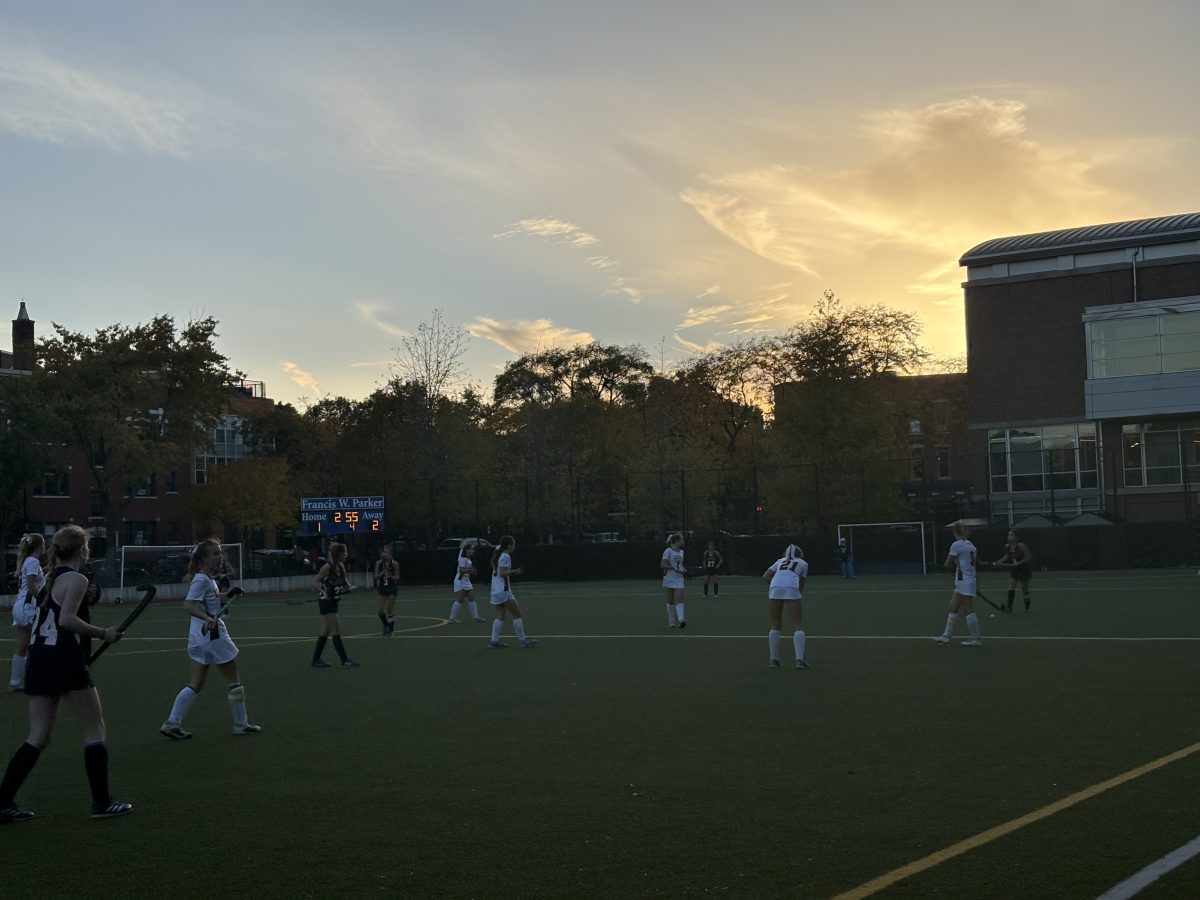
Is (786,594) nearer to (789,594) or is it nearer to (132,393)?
(789,594)

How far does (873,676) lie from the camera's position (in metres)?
16.7

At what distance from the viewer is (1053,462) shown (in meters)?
60.1

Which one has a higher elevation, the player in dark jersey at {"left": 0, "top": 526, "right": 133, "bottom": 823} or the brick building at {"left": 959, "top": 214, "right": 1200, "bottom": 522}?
the brick building at {"left": 959, "top": 214, "right": 1200, "bottom": 522}

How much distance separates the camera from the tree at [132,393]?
6253 centimetres

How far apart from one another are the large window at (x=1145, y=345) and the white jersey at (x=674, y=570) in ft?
131

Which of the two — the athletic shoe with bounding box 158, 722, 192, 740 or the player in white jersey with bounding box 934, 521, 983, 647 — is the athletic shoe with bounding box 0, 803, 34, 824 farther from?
the player in white jersey with bounding box 934, 521, 983, 647

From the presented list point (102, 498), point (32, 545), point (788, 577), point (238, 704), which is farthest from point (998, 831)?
point (102, 498)

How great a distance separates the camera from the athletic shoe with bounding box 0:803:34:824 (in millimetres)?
9000

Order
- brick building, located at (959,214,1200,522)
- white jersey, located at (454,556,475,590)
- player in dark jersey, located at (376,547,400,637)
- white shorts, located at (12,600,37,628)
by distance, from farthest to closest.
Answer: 1. brick building, located at (959,214,1200,522)
2. white jersey, located at (454,556,475,590)
3. player in dark jersey, located at (376,547,400,637)
4. white shorts, located at (12,600,37,628)

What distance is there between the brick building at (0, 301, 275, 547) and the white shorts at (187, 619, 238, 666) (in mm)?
65740

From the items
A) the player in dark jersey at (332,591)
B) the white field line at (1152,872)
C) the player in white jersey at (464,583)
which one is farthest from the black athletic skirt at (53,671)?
the player in white jersey at (464,583)

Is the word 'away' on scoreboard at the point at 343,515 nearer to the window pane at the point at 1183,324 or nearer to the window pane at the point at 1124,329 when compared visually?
the window pane at the point at 1124,329

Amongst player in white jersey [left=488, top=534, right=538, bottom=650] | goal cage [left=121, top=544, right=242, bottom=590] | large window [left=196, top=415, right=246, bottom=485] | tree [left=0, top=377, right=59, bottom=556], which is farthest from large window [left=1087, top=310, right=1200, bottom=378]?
large window [left=196, top=415, right=246, bottom=485]

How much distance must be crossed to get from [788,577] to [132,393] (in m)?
54.0
